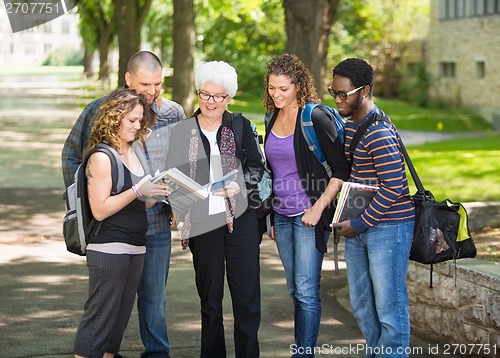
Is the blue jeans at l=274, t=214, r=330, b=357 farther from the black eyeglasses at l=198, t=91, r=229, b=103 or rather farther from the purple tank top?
the black eyeglasses at l=198, t=91, r=229, b=103

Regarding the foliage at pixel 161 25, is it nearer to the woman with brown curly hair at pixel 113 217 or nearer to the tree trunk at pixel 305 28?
the tree trunk at pixel 305 28

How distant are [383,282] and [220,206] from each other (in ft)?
3.38

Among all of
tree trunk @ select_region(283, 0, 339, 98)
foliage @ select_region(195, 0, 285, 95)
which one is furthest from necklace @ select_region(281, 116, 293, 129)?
foliage @ select_region(195, 0, 285, 95)

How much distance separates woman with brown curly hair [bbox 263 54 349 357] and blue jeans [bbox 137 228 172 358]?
734 mm

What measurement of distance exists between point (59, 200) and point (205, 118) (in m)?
7.79

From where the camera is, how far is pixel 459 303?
6.91 metres

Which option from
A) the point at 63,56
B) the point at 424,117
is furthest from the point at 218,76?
the point at 63,56

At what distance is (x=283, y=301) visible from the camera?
8227mm

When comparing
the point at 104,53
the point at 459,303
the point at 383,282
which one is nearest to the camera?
the point at 383,282

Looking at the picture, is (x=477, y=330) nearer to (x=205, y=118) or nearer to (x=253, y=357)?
(x=253, y=357)

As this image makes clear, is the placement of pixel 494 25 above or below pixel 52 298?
above

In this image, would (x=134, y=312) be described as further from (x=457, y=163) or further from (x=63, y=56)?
(x=63, y=56)

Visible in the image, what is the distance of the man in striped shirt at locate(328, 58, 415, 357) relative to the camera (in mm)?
5262

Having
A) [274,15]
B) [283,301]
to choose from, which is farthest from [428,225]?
[274,15]
